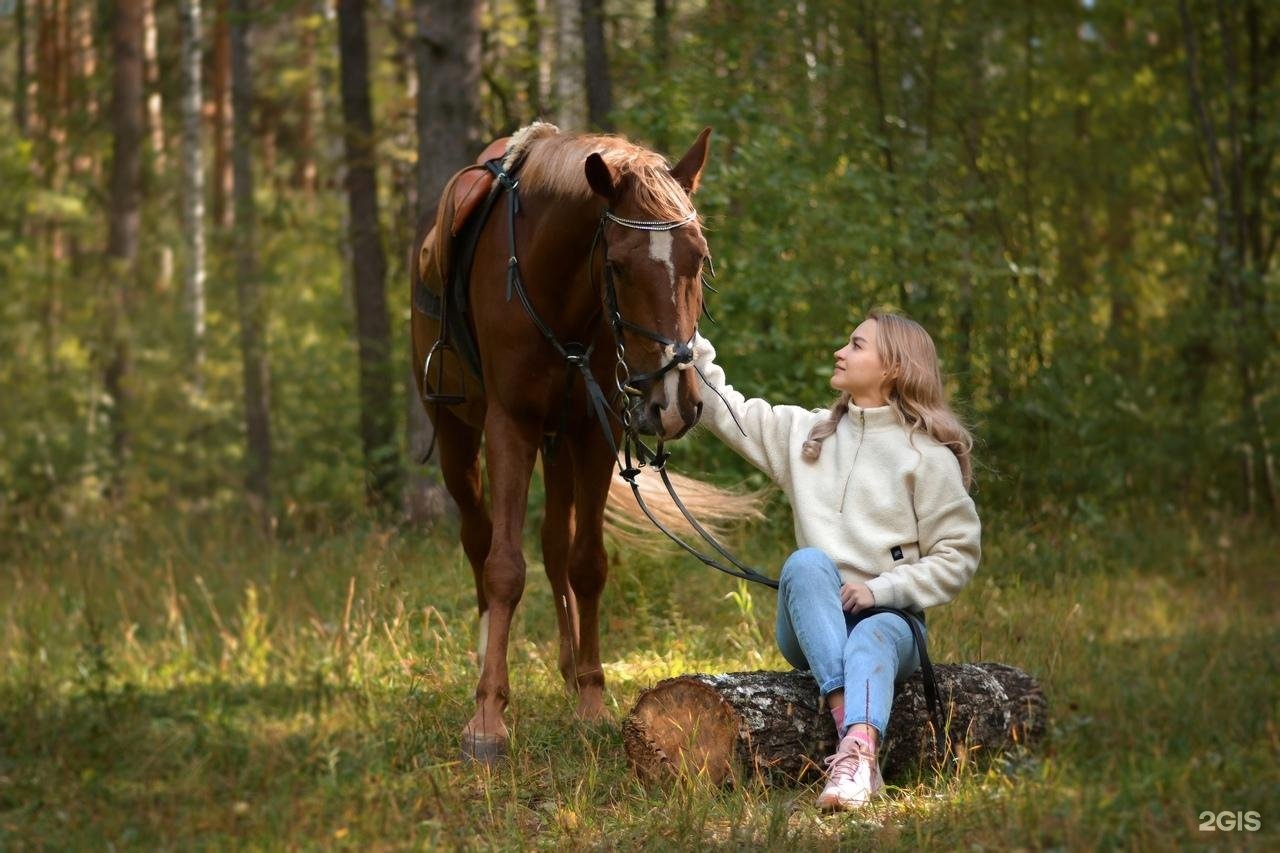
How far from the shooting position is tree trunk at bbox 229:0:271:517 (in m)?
14.9

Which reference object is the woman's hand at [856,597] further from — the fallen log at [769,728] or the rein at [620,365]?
the fallen log at [769,728]

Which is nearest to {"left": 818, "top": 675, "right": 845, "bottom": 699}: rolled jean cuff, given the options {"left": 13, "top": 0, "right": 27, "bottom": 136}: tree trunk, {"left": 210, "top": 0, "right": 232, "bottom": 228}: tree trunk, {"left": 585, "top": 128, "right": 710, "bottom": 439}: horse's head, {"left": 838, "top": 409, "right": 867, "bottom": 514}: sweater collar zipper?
{"left": 838, "top": 409, "right": 867, "bottom": 514}: sweater collar zipper

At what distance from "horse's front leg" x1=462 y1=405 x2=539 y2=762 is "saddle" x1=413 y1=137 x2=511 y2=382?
0.50 meters

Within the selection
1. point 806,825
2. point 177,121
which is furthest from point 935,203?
point 177,121

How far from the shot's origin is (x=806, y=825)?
11.9 ft

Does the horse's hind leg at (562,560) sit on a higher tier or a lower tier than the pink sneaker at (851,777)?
higher

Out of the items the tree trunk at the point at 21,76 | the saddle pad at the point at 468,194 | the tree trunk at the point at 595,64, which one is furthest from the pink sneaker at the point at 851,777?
the tree trunk at the point at 21,76

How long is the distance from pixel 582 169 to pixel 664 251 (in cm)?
61

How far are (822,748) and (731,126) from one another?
5.27 meters

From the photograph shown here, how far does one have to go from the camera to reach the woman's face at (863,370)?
436cm

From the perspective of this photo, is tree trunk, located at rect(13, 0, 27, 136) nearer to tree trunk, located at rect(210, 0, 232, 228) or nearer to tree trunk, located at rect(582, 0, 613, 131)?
tree trunk, located at rect(210, 0, 232, 228)

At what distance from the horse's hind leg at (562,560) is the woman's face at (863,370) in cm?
125

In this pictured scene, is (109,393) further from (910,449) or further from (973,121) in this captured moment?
(910,449)

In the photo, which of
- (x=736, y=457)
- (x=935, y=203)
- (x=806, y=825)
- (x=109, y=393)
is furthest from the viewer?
(x=109, y=393)
